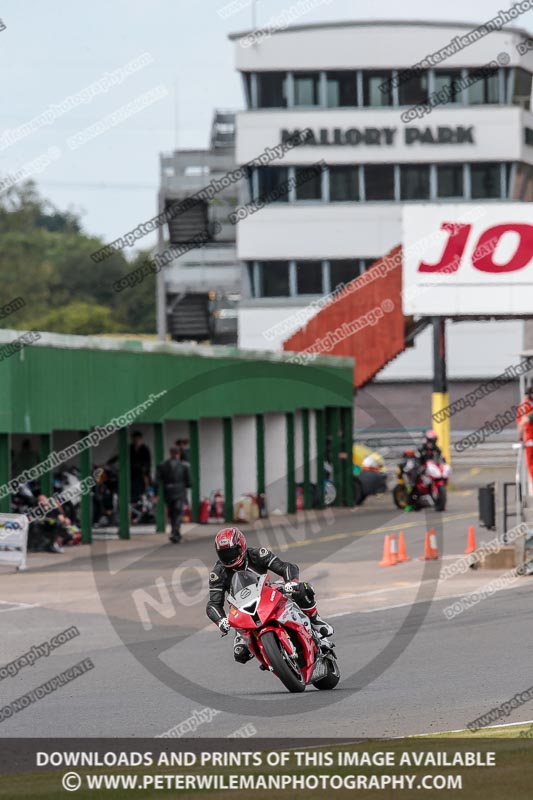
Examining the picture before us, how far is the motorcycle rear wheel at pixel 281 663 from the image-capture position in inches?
483

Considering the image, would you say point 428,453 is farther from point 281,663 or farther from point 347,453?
point 281,663

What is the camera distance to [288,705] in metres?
12.3

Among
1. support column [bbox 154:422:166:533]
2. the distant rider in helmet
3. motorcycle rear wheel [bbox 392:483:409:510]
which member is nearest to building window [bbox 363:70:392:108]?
motorcycle rear wheel [bbox 392:483:409:510]

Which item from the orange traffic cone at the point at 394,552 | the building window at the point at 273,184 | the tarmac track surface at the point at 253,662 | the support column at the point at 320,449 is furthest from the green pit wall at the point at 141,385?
the building window at the point at 273,184

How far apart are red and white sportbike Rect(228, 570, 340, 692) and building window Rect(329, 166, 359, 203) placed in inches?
2177

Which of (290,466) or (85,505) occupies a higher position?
(85,505)

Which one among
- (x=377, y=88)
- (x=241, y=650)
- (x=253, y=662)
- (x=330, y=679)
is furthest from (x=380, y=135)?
(x=241, y=650)

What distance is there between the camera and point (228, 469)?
113 feet

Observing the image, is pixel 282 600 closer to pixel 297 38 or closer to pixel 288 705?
pixel 288 705

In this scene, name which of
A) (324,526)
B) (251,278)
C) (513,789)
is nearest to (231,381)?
(324,526)

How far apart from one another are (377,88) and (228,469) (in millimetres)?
35772

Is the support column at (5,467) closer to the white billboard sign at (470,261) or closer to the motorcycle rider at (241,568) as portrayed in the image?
the motorcycle rider at (241,568)

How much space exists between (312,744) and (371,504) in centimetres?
2980

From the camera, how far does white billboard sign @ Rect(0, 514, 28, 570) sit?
24516mm
